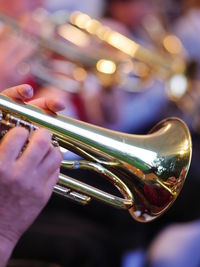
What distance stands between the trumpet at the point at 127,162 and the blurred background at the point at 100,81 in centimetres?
37

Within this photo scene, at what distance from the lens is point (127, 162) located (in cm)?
87

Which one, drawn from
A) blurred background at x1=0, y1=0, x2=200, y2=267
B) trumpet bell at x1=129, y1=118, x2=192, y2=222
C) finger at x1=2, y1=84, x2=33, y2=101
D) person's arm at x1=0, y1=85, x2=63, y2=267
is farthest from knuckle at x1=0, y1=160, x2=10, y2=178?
blurred background at x1=0, y1=0, x2=200, y2=267

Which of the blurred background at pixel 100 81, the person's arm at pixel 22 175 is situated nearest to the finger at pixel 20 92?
the person's arm at pixel 22 175

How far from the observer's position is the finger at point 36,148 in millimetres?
744

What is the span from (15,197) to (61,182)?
Result: 0.39ft

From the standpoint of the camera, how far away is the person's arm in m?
0.74

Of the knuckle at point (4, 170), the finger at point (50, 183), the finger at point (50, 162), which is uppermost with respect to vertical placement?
the finger at point (50, 162)

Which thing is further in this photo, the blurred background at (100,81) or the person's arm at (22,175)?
the blurred background at (100,81)

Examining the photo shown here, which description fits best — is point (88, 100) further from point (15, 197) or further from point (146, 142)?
point (15, 197)

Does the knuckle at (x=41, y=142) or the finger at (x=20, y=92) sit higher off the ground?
the finger at (x=20, y=92)

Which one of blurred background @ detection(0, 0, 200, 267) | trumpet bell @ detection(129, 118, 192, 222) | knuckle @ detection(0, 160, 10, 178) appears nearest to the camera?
knuckle @ detection(0, 160, 10, 178)

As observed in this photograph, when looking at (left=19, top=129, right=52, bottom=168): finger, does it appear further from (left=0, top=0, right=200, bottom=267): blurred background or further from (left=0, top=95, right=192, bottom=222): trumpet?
(left=0, top=0, right=200, bottom=267): blurred background

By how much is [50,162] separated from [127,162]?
0.48 ft

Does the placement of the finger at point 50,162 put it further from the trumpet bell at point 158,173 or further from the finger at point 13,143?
the trumpet bell at point 158,173
